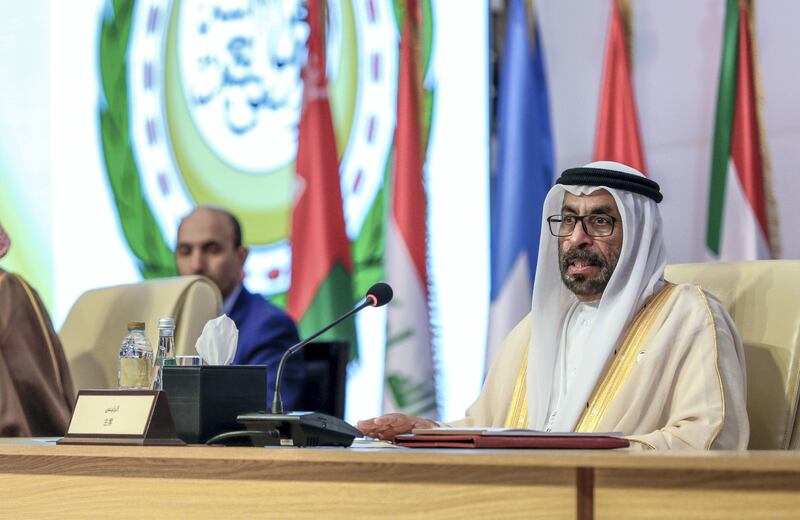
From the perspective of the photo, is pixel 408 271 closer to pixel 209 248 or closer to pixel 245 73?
pixel 209 248

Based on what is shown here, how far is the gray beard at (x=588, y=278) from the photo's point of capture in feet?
8.78

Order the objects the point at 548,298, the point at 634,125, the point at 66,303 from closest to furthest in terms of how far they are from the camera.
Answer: the point at 548,298
the point at 634,125
the point at 66,303

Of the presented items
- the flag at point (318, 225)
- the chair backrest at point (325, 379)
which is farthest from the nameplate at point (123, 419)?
the flag at point (318, 225)

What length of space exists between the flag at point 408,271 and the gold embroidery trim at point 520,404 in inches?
54.5

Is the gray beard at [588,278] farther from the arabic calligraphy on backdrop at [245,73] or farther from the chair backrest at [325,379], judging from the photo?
the arabic calligraphy on backdrop at [245,73]

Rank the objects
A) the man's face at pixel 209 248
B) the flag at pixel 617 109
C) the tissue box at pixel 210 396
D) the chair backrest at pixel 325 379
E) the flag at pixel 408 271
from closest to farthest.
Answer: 1. the tissue box at pixel 210 396
2. the chair backrest at pixel 325 379
3. the flag at pixel 617 109
4. the flag at pixel 408 271
5. the man's face at pixel 209 248

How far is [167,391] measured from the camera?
1.89 meters

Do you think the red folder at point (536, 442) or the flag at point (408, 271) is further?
the flag at point (408, 271)

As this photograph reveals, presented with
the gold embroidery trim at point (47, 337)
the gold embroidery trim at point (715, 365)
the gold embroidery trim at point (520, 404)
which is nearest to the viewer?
the gold embroidery trim at point (715, 365)

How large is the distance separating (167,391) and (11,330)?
1206 mm

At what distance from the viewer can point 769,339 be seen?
2402 mm

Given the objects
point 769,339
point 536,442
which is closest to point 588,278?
point 769,339

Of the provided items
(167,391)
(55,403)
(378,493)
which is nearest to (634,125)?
(55,403)

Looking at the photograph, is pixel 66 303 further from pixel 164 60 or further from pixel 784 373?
pixel 784 373
